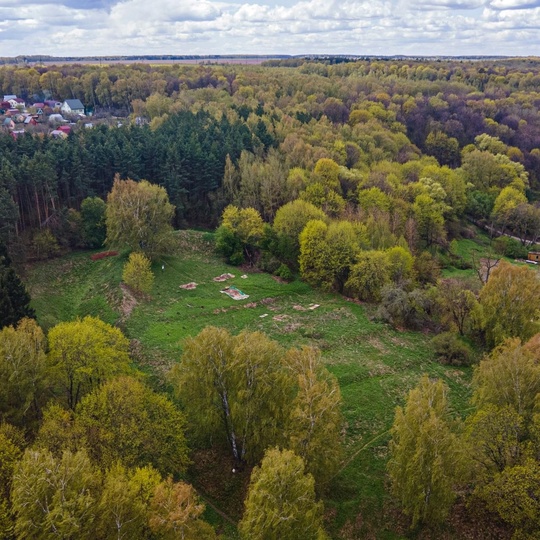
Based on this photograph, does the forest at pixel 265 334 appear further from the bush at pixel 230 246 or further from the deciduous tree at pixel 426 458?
the bush at pixel 230 246

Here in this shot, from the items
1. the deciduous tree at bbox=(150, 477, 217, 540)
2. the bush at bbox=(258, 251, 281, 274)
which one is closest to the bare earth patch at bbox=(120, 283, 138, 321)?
the bush at bbox=(258, 251, 281, 274)

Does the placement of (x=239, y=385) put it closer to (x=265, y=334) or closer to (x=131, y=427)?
(x=131, y=427)

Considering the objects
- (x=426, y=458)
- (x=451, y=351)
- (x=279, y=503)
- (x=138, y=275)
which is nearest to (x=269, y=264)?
(x=138, y=275)

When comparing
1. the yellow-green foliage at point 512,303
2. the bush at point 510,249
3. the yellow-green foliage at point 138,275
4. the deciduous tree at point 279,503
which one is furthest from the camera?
the bush at point 510,249

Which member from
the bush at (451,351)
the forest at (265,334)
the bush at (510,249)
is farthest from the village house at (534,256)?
the bush at (451,351)

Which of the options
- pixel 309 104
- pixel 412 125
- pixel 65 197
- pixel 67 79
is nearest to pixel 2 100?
pixel 67 79

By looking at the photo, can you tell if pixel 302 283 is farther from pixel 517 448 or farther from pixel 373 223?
pixel 517 448
